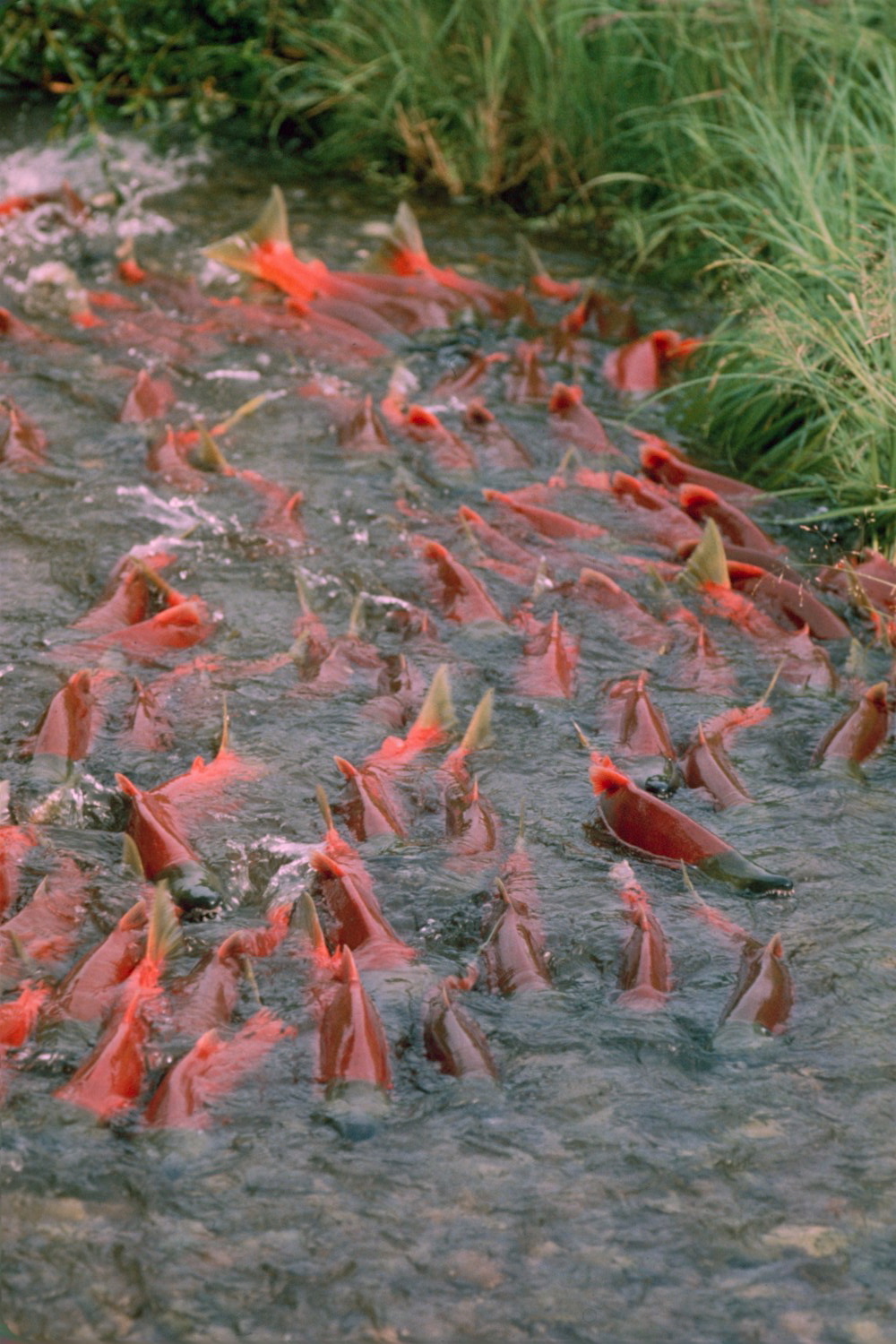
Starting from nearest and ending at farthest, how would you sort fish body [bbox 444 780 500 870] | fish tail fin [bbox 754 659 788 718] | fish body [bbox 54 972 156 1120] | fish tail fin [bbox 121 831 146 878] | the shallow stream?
the shallow stream → fish body [bbox 54 972 156 1120] → fish tail fin [bbox 121 831 146 878] → fish body [bbox 444 780 500 870] → fish tail fin [bbox 754 659 788 718]

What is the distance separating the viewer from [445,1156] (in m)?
2.63

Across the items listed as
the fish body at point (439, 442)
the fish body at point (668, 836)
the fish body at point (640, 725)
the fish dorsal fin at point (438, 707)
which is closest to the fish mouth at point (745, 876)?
the fish body at point (668, 836)

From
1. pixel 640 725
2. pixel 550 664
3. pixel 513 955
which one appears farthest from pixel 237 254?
pixel 513 955

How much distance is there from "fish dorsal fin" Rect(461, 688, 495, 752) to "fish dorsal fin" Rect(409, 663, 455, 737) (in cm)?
6

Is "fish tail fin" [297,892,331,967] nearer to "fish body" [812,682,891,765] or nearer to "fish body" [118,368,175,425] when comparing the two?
"fish body" [812,682,891,765]

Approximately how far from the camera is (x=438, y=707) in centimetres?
376

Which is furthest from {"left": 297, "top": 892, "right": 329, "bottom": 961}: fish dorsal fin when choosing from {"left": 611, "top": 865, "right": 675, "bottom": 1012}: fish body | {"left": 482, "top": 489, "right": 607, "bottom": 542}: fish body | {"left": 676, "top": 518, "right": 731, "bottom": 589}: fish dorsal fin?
{"left": 482, "top": 489, "right": 607, "bottom": 542}: fish body

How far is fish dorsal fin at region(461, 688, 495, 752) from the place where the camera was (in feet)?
12.2

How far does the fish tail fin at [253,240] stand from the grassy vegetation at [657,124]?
1563 mm

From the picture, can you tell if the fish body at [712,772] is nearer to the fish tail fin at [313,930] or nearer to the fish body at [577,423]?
the fish tail fin at [313,930]

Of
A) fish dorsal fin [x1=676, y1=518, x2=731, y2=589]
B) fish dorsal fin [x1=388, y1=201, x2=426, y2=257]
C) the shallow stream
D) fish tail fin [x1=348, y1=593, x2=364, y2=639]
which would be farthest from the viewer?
fish dorsal fin [x1=388, y1=201, x2=426, y2=257]

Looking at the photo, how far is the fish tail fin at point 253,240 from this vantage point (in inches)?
238

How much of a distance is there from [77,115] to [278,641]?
15.6 ft

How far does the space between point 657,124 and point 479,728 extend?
3.72 m
